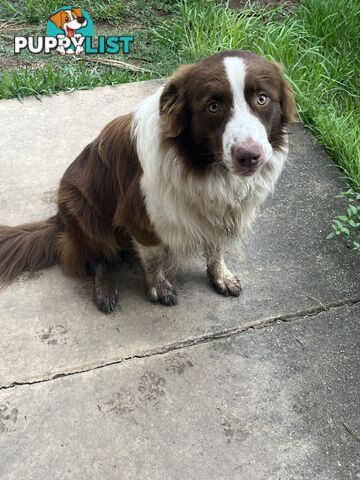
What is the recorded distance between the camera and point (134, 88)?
423 centimetres

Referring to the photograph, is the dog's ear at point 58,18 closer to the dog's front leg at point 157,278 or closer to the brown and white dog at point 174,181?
the brown and white dog at point 174,181

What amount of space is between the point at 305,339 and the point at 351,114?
2.20 m

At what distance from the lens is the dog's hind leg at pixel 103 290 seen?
2.84 meters

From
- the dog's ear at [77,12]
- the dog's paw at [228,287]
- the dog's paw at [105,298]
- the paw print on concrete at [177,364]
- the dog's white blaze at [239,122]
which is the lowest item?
the paw print on concrete at [177,364]

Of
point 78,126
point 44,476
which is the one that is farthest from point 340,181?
point 44,476

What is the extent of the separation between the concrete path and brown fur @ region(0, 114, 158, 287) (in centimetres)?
13

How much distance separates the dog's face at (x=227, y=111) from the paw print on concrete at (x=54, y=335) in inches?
40.6

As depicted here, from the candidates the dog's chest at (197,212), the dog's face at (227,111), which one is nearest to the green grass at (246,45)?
the dog's chest at (197,212)

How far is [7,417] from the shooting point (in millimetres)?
2402

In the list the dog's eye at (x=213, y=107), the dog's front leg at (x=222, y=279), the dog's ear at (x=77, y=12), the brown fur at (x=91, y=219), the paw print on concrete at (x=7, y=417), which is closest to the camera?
the dog's eye at (x=213, y=107)

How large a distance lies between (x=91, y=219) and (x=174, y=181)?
0.60 metres

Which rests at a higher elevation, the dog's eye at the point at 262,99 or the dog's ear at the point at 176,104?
the dog's eye at the point at 262,99

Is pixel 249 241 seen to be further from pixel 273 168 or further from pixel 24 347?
pixel 24 347

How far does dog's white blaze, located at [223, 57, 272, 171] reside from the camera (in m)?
2.07
